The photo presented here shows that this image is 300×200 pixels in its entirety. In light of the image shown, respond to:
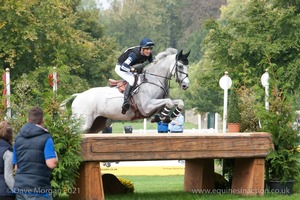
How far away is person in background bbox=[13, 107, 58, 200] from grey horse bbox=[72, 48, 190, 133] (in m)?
5.31

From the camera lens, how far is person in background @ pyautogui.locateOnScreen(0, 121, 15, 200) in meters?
8.98

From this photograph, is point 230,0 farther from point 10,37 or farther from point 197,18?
point 10,37

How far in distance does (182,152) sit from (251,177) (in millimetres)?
1369

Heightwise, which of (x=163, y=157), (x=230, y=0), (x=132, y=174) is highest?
(x=230, y=0)

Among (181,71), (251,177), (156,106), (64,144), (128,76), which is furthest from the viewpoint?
(128,76)

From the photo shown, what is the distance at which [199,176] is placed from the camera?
13.7m

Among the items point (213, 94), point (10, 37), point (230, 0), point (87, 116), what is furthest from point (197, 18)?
point (87, 116)

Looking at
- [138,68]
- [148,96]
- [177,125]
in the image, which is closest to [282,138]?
[148,96]

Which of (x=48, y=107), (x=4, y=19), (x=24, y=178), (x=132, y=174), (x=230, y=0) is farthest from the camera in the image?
(x=230, y=0)

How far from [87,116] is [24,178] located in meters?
5.99

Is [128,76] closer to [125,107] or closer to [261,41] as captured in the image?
[125,107]

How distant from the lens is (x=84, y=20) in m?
43.3

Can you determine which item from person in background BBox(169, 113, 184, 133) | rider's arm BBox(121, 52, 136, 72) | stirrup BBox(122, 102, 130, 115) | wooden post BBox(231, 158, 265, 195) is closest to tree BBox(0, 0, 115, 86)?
person in background BBox(169, 113, 184, 133)

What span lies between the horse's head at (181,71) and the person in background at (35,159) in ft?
18.3
